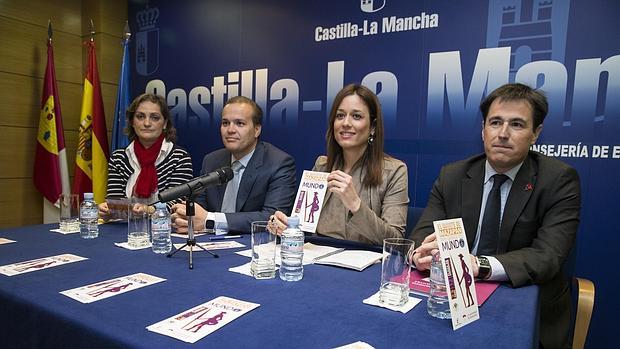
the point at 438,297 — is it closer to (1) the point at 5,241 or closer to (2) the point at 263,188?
(2) the point at 263,188

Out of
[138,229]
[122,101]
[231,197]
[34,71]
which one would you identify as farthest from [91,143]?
[138,229]

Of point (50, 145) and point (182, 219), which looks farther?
point (50, 145)

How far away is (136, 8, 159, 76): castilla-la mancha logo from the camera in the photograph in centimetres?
475

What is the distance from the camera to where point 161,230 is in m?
1.90

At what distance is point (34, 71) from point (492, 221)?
15.3 ft

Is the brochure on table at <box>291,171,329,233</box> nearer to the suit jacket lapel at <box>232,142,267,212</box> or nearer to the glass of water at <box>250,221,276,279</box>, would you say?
the glass of water at <box>250,221,276,279</box>

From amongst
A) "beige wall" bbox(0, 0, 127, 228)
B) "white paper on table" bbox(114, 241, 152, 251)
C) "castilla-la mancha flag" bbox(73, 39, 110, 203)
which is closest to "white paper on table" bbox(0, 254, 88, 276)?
"white paper on table" bbox(114, 241, 152, 251)

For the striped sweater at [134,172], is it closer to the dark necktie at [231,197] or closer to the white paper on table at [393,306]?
the dark necktie at [231,197]

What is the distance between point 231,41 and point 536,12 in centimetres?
276

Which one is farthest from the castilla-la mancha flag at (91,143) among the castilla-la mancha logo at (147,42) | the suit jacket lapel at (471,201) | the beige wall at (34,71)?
the suit jacket lapel at (471,201)

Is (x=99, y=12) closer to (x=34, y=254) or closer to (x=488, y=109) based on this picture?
(x=34, y=254)

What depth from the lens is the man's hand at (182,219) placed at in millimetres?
2227

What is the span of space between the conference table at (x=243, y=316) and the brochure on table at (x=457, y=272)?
0.12 ft

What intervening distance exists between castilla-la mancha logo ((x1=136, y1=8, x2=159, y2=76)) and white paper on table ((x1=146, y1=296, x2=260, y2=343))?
4.19 meters
